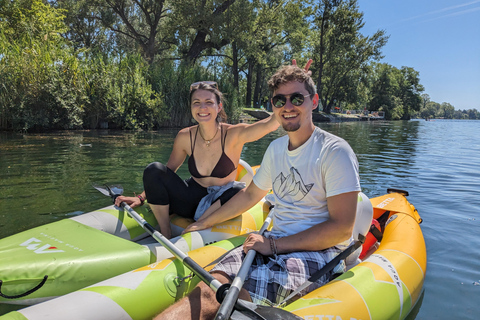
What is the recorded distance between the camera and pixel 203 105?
3.18m

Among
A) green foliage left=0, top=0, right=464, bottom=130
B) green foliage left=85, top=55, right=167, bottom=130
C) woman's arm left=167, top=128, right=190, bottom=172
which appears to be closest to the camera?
woman's arm left=167, top=128, right=190, bottom=172

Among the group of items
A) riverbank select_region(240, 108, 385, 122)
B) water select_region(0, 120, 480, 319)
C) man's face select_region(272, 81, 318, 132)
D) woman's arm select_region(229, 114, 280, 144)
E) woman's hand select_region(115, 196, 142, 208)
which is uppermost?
riverbank select_region(240, 108, 385, 122)

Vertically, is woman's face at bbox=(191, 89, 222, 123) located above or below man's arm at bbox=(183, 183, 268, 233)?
above

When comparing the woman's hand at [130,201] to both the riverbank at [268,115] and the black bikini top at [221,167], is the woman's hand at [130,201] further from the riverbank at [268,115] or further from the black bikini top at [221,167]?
the riverbank at [268,115]

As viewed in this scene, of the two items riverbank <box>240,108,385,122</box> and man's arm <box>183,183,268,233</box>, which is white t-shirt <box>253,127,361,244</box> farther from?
riverbank <box>240,108,385,122</box>

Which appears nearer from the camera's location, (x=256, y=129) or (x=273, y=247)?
(x=273, y=247)

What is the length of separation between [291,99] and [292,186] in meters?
0.53

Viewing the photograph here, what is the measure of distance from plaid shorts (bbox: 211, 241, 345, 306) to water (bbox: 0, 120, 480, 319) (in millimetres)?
1205

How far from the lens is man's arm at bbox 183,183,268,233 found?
256 centimetres

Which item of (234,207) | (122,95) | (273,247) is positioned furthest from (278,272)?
(122,95)

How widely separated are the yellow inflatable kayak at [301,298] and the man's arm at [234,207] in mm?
317

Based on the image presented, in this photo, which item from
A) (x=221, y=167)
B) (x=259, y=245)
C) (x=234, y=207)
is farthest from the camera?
(x=221, y=167)

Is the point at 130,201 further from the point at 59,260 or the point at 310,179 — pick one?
the point at 310,179

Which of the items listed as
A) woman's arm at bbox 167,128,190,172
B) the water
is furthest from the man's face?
the water
